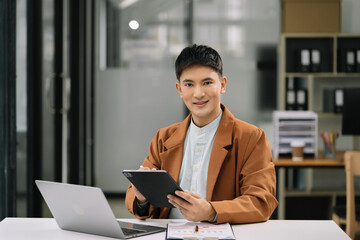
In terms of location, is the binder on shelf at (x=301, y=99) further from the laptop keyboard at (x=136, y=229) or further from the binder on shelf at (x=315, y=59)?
the laptop keyboard at (x=136, y=229)

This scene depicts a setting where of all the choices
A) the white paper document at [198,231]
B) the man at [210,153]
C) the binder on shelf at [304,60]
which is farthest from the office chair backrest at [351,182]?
the binder on shelf at [304,60]

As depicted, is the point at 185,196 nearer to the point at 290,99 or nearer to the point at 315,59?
the point at 290,99

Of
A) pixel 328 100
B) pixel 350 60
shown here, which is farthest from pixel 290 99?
pixel 350 60

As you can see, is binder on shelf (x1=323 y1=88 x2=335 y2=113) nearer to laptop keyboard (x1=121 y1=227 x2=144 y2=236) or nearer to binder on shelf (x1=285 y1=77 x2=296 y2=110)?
binder on shelf (x1=285 y1=77 x2=296 y2=110)

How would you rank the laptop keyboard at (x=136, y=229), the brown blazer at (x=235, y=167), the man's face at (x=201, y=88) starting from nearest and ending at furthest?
the laptop keyboard at (x=136, y=229) < the brown blazer at (x=235, y=167) < the man's face at (x=201, y=88)

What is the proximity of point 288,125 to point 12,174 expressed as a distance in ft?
6.41

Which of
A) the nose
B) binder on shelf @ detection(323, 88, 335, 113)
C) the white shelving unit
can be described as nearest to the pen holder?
the white shelving unit

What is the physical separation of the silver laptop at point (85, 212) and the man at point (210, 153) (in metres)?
0.23

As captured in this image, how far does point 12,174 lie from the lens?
270 cm

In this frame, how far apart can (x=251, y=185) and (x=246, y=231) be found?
20cm

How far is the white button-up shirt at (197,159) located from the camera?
176 centimetres

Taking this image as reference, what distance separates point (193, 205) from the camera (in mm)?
1452

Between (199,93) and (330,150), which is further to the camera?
(330,150)

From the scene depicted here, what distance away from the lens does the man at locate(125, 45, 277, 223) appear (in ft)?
5.41
